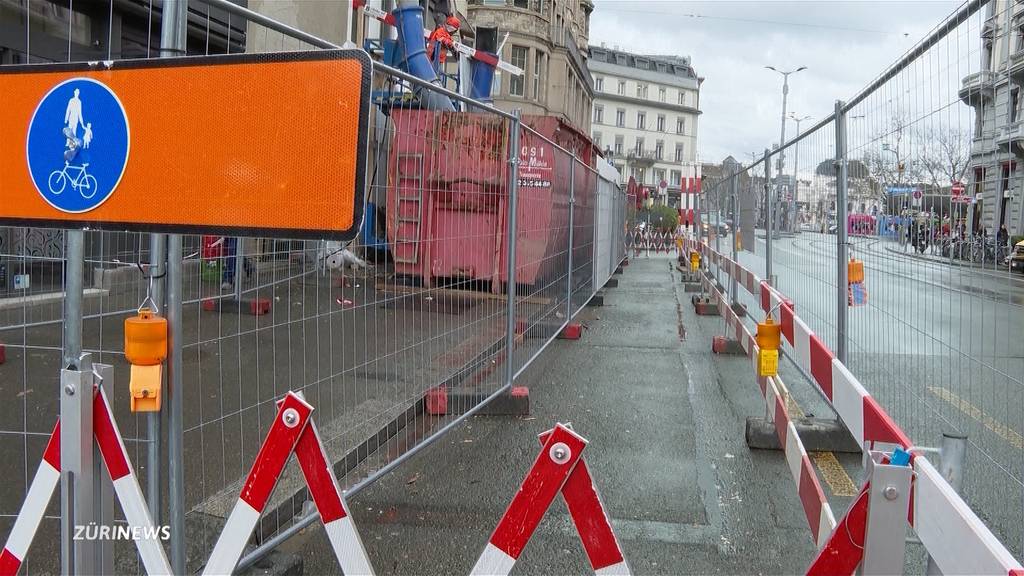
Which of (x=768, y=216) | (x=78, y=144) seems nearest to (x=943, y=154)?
(x=78, y=144)

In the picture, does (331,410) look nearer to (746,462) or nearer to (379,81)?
(379,81)

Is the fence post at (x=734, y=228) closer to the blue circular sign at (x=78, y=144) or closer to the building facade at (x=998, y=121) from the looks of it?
the building facade at (x=998, y=121)

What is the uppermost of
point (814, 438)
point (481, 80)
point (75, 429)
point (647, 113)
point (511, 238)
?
point (647, 113)

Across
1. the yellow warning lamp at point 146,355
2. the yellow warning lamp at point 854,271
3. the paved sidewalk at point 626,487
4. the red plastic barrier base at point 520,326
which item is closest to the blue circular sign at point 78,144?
the yellow warning lamp at point 146,355

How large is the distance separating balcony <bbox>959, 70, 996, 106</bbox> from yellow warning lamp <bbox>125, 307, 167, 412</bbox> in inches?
123

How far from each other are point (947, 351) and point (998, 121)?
1.29m

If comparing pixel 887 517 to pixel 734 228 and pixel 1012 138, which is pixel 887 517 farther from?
pixel 734 228

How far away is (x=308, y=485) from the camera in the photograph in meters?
2.36

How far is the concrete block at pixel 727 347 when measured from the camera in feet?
28.3

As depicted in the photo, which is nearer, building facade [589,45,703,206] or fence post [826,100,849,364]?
fence post [826,100,849,364]

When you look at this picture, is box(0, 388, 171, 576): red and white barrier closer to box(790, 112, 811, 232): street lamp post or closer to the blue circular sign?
the blue circular sign

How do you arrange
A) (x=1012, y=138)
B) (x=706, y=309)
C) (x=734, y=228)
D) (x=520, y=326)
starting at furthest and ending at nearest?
1. (x=706, y=309)
2. (x=734, y=228)
3. (x=520, y=326)
4. (x=1012, y=138)

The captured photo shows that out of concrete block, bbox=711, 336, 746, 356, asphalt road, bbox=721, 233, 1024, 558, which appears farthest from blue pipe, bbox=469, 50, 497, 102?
asphalt road, bbox=721, 233, 1024, 558

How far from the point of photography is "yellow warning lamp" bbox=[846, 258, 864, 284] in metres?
5.07
